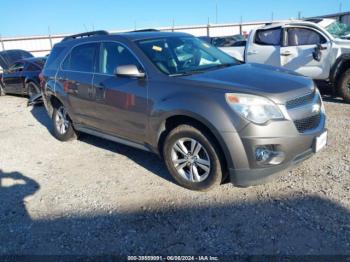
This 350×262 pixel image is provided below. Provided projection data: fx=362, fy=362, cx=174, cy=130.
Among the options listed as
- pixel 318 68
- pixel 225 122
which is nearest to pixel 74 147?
pixel 225 122

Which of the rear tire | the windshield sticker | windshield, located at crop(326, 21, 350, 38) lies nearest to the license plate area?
the windshield sticker

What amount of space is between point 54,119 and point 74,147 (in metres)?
0.80

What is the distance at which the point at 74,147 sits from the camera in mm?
6324

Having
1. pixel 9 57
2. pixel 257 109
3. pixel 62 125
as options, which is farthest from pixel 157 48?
pixel 9 57

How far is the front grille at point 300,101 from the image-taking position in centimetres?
371

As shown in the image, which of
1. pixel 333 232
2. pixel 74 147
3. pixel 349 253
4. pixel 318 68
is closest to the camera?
pixel 349 253

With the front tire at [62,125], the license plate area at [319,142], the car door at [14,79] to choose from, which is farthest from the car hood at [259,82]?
the car door at [14,79]

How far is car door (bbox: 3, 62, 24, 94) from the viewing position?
12098mm

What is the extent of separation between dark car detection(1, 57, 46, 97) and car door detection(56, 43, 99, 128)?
5.65 meters

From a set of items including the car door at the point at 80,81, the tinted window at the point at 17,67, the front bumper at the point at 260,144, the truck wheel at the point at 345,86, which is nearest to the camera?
the front bumper at the point at 260,144

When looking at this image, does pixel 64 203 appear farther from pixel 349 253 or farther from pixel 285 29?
pixel 285 29

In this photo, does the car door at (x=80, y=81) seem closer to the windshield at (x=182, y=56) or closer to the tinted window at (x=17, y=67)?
the windshield at (x=182, y=56)

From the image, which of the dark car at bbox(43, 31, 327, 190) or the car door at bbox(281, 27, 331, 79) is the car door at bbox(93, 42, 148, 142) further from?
the car door at bbox(281, 27, 331, 79)

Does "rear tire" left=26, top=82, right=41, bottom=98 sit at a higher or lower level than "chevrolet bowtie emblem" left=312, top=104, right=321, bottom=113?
lower
